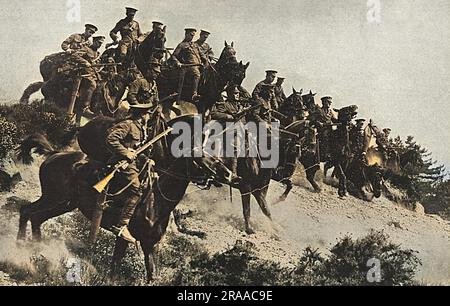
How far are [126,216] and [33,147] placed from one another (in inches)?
77.8

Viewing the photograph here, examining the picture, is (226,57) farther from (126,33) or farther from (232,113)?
(126,33)

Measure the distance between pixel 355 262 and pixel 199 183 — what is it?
291 cm

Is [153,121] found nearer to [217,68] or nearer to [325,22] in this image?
[217,68]

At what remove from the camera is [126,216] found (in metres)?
13.5

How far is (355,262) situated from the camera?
566 inches

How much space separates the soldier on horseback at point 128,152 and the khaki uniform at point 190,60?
33.4 inches

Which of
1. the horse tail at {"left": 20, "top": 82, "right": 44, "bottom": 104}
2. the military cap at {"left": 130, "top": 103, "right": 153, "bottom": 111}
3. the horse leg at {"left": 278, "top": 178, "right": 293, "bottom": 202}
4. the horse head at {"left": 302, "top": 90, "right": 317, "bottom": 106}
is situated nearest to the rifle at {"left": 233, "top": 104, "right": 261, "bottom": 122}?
the horse head at {"left": 302, "top": 90, "right": 317, "bottom": 106}

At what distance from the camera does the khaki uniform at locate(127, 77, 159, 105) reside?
44.9 feet

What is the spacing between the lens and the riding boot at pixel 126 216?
13.5 meters

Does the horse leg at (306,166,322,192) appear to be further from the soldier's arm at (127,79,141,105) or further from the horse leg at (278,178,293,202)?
the soldier's arm at (127,79,141,105)

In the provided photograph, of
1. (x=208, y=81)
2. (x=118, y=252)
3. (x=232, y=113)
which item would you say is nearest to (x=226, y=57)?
(x=208, y=81)

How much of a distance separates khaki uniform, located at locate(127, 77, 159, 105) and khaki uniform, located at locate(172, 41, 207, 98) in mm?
550

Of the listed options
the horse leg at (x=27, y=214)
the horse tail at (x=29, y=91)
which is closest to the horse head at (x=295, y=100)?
the horse tail at (x=29, y=91)
